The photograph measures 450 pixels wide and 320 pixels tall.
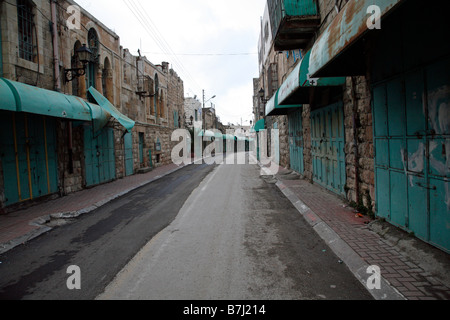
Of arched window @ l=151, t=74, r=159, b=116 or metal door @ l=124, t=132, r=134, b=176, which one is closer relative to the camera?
metal door @ l=124, t=132, r=134, b=176

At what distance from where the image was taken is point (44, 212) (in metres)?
7.77

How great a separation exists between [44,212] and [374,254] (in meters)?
7.92

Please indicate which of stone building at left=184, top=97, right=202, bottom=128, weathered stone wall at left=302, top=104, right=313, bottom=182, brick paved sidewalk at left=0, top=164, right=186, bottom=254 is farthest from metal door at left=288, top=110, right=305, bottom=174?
stone building at left=184, top=97, right=202, bottom=128

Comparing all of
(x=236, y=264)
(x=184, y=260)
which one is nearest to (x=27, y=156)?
(x=184, y=260)

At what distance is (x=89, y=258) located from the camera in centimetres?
454

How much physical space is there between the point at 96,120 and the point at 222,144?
41836 mm

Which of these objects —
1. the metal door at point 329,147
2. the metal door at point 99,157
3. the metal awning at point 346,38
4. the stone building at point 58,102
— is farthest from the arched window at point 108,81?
the metal awning at point 346,38

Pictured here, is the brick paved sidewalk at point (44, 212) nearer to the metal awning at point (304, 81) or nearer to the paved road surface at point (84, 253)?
the paved road surface at point (84, 253)

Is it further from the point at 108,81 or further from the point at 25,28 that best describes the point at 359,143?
the point at 108,81

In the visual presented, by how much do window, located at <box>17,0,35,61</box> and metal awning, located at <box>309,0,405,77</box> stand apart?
8528 mm

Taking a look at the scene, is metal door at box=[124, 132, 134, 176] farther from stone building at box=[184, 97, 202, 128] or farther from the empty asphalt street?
stone building at box=[184, 97, 202, 128]

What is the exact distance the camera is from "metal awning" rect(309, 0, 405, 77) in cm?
348

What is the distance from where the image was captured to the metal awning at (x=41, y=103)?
6.38 metres
